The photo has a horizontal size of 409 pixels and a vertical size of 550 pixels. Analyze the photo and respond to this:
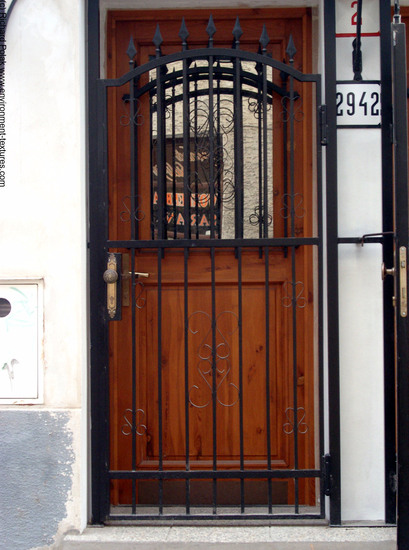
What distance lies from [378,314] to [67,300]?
5.42 ft

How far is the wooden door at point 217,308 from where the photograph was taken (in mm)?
3352

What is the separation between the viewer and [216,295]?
134 inches

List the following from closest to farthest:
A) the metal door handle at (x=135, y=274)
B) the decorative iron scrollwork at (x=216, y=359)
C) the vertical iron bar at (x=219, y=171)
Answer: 1. the metal door handle at (x=135, y=274)
2. the vertical iron bar at (x=219, y=171)
3. the decorative iron scrollwork at (x=216, y=359)

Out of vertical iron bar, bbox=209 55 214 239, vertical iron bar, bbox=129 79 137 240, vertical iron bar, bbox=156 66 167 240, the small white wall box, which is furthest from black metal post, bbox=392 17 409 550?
the small white wall box

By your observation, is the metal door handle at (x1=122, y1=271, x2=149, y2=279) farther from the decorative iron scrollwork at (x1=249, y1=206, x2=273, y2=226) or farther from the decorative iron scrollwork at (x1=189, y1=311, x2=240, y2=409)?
the decorative iron scrollwork at (x1=249, y1=206, x2=273, y2=226)

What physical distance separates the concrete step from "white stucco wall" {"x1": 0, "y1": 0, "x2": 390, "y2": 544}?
0.12 m

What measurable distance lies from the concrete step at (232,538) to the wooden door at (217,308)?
1.16ft

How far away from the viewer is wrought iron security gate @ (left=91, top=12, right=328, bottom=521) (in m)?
3.30

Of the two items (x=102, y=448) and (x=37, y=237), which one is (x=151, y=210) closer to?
(x=37, y=237)

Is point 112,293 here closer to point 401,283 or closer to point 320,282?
point 320,282

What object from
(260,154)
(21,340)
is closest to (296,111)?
(260,154)

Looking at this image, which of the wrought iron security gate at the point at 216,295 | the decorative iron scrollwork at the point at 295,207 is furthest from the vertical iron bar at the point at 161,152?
the decorative iron scrollwork at the point at 295,207

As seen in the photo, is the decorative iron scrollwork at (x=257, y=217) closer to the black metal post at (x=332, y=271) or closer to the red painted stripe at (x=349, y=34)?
the black metal post at (x=332, y=271)

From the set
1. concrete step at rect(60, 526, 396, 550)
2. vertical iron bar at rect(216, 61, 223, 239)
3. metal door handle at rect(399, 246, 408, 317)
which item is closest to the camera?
metal door handle at rect(399, 246, 408, 317)
